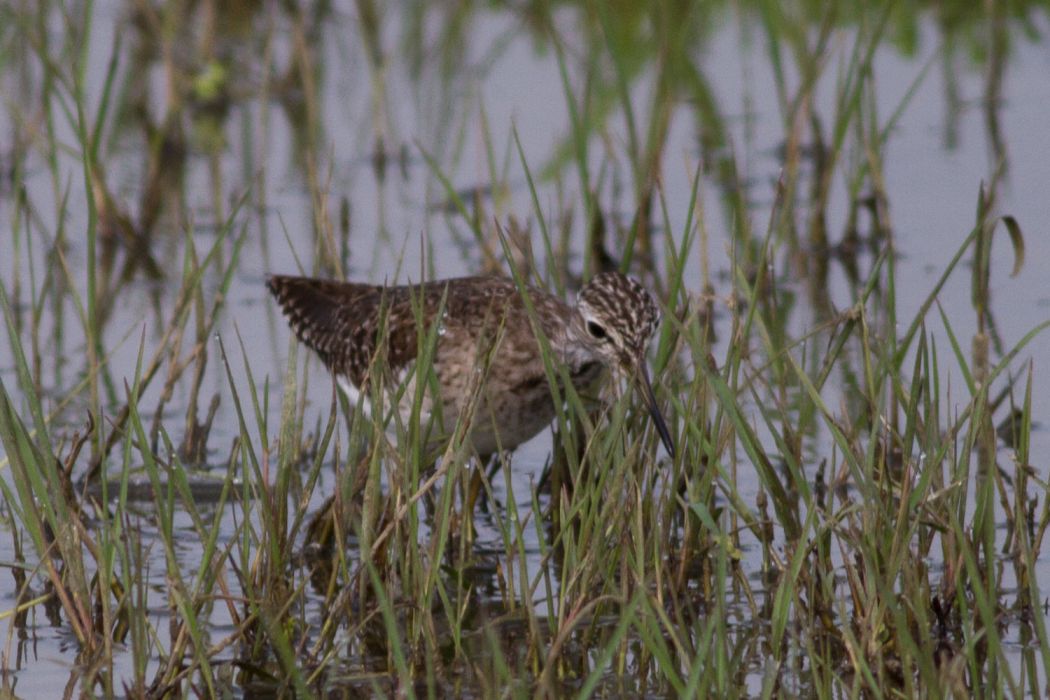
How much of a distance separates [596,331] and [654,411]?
0.67m

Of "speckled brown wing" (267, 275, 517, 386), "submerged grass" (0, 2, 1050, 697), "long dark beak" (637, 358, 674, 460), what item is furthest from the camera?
"speckled brown wing" (267, 275, 517, 386)

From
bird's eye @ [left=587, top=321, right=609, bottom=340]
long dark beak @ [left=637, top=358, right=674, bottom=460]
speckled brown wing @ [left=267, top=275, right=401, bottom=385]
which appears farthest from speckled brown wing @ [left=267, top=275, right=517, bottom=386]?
long dark beak @ [left=637, top=358, right=674, bottom=460]

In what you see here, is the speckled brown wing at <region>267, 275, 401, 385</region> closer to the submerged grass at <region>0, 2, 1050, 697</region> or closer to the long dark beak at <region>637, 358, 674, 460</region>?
the submerged grass at <region>0, 2, 1050, 697</region>

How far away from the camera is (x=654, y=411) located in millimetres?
6055

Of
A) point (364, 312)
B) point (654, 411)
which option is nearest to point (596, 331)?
point (654, 411)

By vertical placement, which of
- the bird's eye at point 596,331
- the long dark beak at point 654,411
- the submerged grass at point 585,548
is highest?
the bird's eye at point 596,331

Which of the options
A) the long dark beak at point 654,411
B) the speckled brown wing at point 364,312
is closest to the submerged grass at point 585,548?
the long dark beak at point 654,411

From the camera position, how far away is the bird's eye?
6.60 metres

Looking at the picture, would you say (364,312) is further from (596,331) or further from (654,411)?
(654,411)

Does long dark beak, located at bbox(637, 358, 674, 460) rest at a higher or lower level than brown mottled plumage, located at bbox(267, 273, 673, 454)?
lower

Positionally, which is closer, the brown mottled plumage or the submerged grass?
the submerged grass

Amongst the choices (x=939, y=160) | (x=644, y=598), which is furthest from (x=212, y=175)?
(x=644, y=598)

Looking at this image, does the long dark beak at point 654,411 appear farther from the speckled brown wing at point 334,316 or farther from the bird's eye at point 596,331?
the speckled brown wing at point 334,316

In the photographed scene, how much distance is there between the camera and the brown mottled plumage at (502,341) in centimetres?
655
